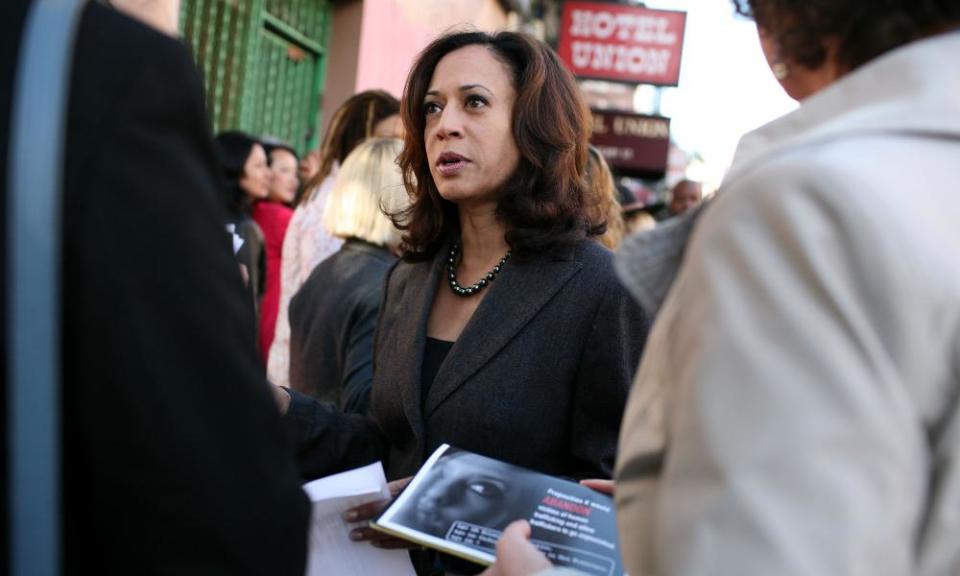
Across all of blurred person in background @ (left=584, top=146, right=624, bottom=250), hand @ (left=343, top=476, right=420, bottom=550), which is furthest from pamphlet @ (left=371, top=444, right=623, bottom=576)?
blurred person in background @ (left=584, top=146, right=624, bottom=250)

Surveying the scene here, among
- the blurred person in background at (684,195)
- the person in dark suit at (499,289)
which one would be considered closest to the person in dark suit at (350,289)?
the person in dark suit at (499,289)

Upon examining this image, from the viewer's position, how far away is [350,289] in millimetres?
3416

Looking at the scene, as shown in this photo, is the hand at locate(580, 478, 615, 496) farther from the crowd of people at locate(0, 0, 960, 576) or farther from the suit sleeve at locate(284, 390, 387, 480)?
the suit sleeve at locate(284, 390, 387, 480)

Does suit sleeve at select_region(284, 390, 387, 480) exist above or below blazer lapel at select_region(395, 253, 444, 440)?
below

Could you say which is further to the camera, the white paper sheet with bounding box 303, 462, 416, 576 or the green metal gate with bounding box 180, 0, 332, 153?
the green metal gate with bounding box 180, 0, 332, 153

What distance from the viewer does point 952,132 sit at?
107 cm

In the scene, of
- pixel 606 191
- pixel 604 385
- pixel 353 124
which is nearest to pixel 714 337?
pixel 604 385

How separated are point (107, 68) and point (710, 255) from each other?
64cm

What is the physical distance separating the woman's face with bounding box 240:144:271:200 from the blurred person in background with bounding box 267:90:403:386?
1.35m

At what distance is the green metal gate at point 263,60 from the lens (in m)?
6.81

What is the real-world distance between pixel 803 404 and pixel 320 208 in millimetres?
3522

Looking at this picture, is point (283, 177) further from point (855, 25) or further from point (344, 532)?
point (855, 25)

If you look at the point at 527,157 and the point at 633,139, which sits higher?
the point at 633,139

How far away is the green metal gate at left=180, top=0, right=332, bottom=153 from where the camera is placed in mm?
6809
